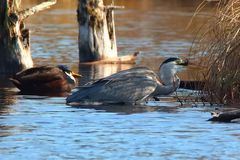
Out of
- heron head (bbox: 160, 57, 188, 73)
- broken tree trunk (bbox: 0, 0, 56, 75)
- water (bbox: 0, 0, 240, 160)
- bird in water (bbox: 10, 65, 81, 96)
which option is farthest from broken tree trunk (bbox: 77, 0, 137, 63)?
heron head (bbox: 160, 57, 188, 73)

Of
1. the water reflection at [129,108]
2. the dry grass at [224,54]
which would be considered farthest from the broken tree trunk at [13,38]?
the dry grass at [224,54]

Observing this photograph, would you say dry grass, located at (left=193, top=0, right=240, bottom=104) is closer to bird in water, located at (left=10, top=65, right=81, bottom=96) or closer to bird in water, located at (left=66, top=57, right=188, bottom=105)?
bird in water, located at (left=66, top=57, right=188, bottom=105)

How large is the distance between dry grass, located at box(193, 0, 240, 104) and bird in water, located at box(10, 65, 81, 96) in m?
→ 3.27

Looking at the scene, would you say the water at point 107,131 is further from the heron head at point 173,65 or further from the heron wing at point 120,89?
the heron head at point 173,65

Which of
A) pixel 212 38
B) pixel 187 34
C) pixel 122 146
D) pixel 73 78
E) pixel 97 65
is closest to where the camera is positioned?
pixel 122 146

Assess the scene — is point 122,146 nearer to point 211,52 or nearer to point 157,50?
point 211,52

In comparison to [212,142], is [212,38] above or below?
above

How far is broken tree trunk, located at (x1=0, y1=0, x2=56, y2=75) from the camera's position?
21.7m

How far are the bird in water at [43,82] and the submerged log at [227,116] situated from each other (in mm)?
4806

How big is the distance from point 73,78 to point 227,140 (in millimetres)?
7326

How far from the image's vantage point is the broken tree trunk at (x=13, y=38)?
21.7m

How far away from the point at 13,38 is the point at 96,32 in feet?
10.0

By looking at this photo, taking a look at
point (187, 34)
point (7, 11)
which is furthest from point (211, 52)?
point (187, 34)

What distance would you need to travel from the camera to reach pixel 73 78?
758 inches
